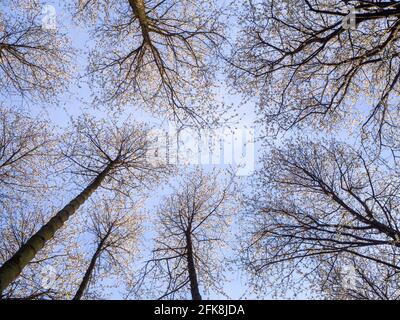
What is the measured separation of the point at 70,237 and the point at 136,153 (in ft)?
16.9

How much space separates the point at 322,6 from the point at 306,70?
58.0 inches

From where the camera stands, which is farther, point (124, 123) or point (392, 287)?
point (124, 123)

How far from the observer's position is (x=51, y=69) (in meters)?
8.80

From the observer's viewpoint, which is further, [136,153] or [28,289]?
[136,153]

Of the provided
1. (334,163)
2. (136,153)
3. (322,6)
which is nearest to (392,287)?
(334,163)

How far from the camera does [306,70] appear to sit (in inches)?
287
